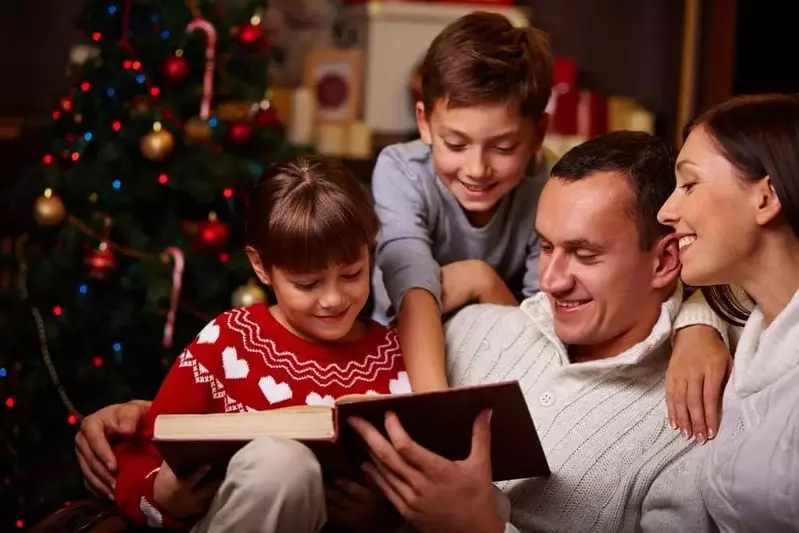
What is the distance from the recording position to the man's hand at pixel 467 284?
2.02 metres

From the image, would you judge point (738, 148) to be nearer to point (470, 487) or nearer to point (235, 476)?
point (470, 487)

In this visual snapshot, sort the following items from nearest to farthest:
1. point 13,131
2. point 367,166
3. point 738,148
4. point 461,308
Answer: point 738,148
point 461,308
point 13,131
point 367,166

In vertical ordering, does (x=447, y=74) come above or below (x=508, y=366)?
above

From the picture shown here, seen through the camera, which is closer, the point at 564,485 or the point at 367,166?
the point at 564,485

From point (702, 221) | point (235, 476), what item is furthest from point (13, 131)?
point (702, 221)

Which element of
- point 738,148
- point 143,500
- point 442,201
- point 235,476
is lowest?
point 143,500

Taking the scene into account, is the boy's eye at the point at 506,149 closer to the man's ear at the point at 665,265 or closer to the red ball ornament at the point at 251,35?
the man's ear at the point at 665,265

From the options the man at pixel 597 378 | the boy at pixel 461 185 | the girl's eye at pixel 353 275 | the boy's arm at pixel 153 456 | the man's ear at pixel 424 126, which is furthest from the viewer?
the man's ear at pixel 424 126

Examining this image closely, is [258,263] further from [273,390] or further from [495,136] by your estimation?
[495,136]

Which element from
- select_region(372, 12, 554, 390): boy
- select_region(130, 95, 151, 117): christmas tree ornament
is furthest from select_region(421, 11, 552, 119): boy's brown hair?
select_region(130, 95, 151, 117): christmas tree ornament

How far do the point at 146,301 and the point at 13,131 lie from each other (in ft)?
3.73

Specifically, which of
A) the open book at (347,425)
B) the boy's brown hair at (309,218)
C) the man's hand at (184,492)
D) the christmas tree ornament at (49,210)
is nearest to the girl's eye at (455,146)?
the boy's brown hair at (309,218)

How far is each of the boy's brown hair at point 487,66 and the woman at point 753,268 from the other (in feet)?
1.64

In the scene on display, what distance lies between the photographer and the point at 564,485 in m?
1.69
